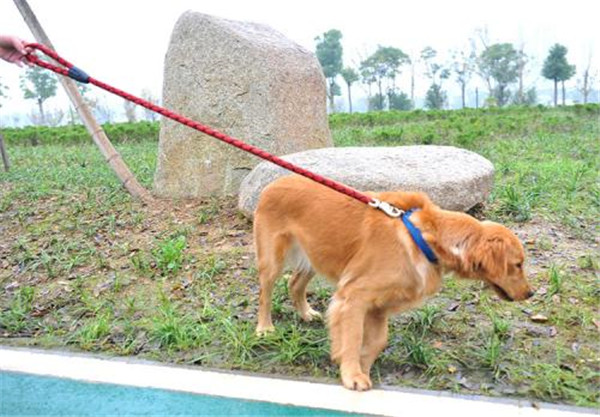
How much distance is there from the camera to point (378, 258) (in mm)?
3414

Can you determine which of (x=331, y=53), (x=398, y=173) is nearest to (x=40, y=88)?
(x=331, y=53)

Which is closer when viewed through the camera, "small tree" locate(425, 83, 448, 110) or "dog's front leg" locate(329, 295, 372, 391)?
"dog's front leg" locate(329, 295, 372, 391)

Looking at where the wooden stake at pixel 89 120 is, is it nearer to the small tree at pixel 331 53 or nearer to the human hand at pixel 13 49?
the human hand at pixel 13 49

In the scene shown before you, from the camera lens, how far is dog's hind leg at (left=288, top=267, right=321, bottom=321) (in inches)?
167

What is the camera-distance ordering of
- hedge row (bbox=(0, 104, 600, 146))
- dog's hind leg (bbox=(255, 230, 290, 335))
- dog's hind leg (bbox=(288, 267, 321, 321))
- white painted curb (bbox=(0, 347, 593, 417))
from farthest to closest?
1. hedge row (bbox=(0, 104, 600, 146))
2. dog's hind leg (bbox=(288, 267, 321, 321))
3. dog's hind leg (bbox=(255, 230, 290, 335))
4. white painted curb (bbox=(0, 347, 593, 417))

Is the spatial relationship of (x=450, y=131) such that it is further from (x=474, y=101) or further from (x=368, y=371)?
(x=474, y=101)

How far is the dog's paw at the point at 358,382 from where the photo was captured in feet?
10.9

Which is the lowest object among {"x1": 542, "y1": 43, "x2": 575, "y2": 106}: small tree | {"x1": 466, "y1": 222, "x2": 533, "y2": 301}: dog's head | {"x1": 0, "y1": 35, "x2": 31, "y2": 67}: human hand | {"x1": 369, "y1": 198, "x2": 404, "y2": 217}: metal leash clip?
{"x1": 466, "y1": 222, "x2": 533, "y2": 301}: dog's head

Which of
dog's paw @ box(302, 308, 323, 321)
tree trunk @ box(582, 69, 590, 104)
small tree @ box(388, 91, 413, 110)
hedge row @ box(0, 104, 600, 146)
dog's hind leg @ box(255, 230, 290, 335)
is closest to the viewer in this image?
dog's hind leg @ box(255, 230, 290, 335)

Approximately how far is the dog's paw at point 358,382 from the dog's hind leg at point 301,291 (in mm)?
954

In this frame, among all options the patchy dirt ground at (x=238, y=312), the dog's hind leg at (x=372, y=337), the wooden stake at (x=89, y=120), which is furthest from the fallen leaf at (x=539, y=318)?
the wooden stake at (x=89, y=120)

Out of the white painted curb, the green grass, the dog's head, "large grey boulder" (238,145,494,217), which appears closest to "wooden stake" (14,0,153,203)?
the green grass

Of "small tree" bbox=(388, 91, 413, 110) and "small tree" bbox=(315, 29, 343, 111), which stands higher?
"small tree" bbox=(315, 29, 343, 111)

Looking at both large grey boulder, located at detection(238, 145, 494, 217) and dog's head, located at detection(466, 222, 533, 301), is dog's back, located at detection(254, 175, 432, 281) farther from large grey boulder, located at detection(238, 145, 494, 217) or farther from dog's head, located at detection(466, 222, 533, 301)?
large grey boulder, located at detection(238, 145, 494, 217)
